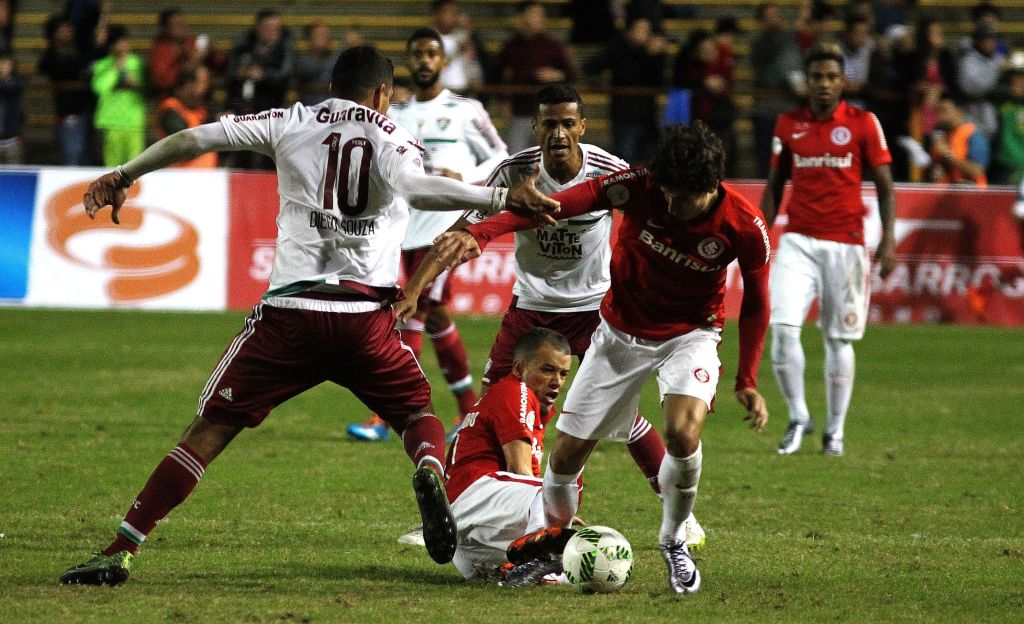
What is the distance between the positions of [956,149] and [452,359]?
9812mm

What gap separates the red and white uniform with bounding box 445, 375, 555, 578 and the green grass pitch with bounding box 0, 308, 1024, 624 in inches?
7.7

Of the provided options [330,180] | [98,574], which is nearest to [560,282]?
[330,180]

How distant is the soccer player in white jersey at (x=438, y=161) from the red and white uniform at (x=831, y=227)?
2.08 meters

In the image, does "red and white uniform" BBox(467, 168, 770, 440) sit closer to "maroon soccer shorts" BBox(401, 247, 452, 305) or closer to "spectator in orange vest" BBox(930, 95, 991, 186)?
"maroon soccer shorts" BBox(401, 247, 452, 305)

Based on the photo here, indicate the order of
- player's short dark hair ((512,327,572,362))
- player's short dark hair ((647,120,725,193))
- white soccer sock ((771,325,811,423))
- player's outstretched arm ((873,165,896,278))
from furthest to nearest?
white soccer sock ((771,325,811,423)) → player's outstretched arm ((873,165,896,278)) → player's short dark hair ((512,327,572,362)) → player's short dark hair ((647,120,725,193))

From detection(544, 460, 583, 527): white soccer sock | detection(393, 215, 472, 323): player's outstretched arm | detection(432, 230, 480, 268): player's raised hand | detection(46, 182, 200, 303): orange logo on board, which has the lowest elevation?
detection(46, 182, 200, 303): orange logo on board

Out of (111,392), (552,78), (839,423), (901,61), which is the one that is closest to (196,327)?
(111,392)

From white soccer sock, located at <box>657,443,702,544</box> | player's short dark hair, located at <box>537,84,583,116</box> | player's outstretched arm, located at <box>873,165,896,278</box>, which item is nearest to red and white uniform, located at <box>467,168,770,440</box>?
white soccer sock, located at <box>657,443,702,544</box>

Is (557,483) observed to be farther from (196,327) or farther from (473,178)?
(196,327)

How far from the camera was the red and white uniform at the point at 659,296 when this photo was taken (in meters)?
6.09

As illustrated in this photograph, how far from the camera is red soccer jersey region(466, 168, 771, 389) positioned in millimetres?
6078

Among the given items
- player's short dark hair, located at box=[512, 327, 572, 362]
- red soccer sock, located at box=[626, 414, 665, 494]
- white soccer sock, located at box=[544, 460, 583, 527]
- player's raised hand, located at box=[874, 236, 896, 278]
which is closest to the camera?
white soccer sock, located at box=[544, 460, 583, 527]

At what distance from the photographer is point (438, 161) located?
1058 centimetres

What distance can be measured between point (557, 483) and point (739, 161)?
13649 mm
